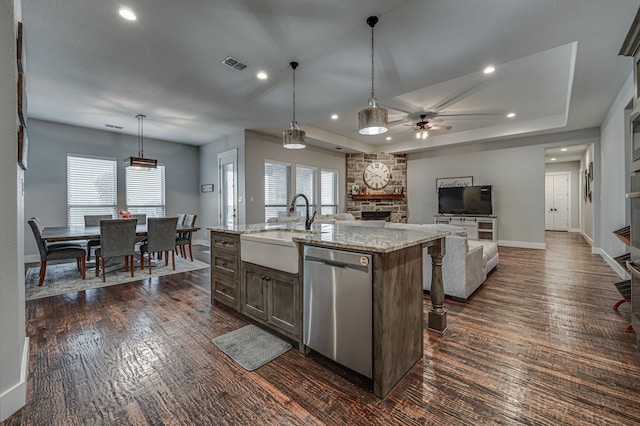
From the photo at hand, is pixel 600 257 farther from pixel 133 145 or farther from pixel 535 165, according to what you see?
pixel 133 145

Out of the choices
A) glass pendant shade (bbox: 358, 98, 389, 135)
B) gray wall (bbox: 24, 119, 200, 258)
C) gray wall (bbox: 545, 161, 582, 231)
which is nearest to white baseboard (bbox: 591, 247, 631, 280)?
glass pendant shade (bbox: 358, 98, 389, 135)

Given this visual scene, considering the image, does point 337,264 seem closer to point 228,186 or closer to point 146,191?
point 228,186

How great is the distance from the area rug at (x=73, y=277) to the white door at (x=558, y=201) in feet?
40.7

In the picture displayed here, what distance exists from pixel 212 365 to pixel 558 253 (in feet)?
23.9

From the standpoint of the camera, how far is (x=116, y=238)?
13.3 feet

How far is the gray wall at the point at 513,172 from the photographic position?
6496 millimetres

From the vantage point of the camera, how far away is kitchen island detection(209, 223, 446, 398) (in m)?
1.61

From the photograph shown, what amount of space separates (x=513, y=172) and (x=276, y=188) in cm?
601

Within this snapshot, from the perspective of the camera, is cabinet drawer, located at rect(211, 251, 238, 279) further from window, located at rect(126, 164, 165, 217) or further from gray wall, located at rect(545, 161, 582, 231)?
gray wall, located at rect(545, 161, 582, 231)

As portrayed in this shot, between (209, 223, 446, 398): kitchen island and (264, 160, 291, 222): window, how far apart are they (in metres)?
3.67

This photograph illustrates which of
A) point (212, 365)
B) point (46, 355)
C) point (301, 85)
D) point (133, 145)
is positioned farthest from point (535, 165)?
point (133, 145)

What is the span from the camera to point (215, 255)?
3.08 meters

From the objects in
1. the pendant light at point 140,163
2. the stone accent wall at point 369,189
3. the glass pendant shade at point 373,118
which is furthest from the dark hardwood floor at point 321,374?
the stone accent wall at point 369,189

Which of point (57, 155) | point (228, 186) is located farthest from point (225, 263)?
point (57, 155)
